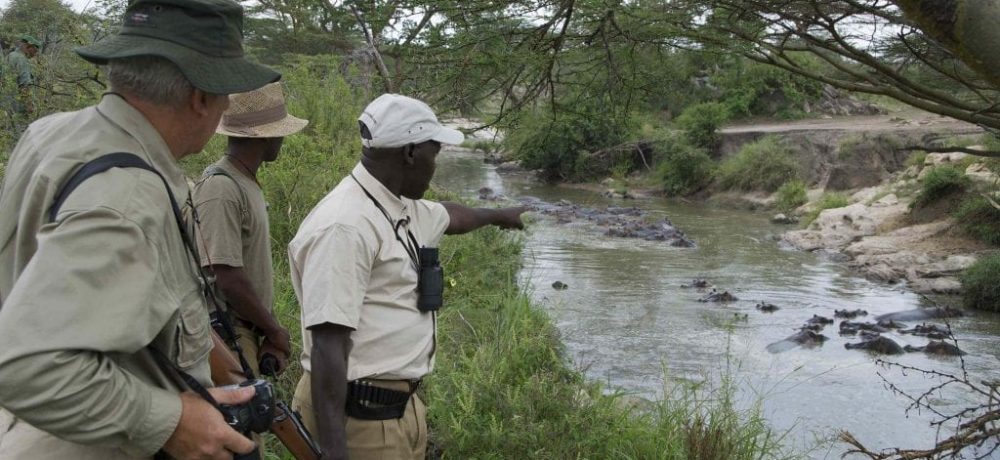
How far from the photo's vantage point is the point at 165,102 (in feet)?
5.59

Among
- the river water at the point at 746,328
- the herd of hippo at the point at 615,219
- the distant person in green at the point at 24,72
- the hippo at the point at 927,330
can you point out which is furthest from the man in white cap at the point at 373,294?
the herd of hippo at the point at 615,219

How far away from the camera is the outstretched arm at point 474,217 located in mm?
3207

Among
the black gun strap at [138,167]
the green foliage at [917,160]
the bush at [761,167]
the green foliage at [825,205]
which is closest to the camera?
the black gun strap at [138,167]

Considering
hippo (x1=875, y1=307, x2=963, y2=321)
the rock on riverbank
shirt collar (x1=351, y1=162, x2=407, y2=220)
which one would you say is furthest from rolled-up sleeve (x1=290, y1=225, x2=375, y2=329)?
the rock on riverbank

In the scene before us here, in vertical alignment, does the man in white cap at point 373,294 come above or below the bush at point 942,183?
above

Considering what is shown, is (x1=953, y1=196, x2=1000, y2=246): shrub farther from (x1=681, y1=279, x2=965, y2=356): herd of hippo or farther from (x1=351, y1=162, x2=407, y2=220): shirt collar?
(x1=351, y1=162, x2=407, y2=220): shirt collar

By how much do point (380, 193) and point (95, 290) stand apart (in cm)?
120

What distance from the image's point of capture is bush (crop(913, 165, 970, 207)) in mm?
17562

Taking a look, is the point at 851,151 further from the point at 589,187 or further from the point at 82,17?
the point at 82,17

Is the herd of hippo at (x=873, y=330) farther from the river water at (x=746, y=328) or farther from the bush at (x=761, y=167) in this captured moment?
the bush at (x=761, y=167)

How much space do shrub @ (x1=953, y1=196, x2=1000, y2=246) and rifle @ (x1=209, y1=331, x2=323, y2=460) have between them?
1633 cm

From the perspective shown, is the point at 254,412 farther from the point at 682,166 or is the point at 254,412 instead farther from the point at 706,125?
the point at 706,125

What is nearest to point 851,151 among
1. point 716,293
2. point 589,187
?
point 589,187

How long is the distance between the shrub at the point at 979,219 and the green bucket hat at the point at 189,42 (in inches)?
657
